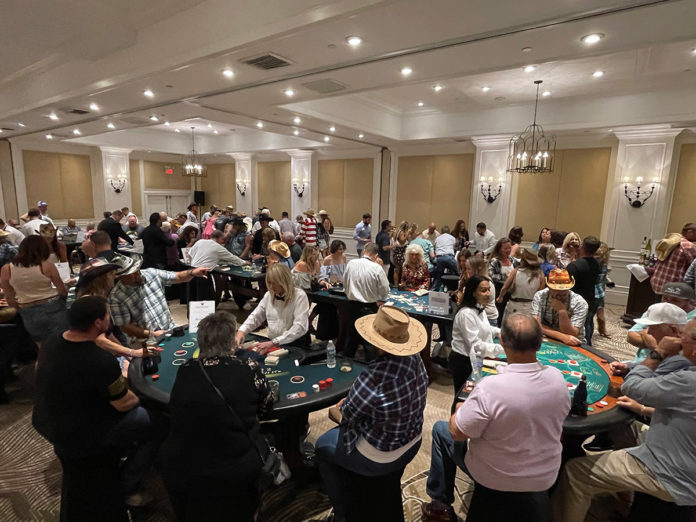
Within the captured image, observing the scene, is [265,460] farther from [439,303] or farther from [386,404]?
[439,303]

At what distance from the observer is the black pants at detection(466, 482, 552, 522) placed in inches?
74.5

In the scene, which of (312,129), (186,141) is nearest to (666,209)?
(312,129)

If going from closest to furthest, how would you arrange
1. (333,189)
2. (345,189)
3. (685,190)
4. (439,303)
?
(439,303) → (685,190) → (345,189) → (333,189)

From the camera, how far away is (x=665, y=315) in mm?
2512

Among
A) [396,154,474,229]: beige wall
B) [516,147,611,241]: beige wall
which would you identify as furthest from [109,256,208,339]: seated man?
[396,154,474,229]: beige wall

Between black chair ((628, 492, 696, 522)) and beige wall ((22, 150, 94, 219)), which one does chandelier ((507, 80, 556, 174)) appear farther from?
beige wall ((22, 150, 94, 219))

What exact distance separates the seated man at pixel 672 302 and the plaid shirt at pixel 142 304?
3.58m

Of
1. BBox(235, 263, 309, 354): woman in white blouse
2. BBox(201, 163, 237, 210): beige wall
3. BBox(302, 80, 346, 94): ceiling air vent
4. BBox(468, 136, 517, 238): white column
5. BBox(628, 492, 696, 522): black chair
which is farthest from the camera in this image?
BBox(201, 163, 237, 210): beige wall

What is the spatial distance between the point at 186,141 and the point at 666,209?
43.5ft

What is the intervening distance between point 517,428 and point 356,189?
10.1 meters

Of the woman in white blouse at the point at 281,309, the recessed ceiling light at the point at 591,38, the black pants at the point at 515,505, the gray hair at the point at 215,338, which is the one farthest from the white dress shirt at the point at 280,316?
the recessed ceiling light at the point at 591,38

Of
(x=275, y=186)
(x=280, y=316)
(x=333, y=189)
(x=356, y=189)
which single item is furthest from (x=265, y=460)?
(x=275, y=186)

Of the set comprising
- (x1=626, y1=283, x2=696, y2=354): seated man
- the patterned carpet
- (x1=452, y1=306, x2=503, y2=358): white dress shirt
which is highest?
(x1=626, y1=283, x2=696, y2=354): seated man

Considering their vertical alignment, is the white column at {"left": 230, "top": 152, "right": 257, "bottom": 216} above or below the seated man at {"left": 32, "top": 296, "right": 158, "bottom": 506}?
above
